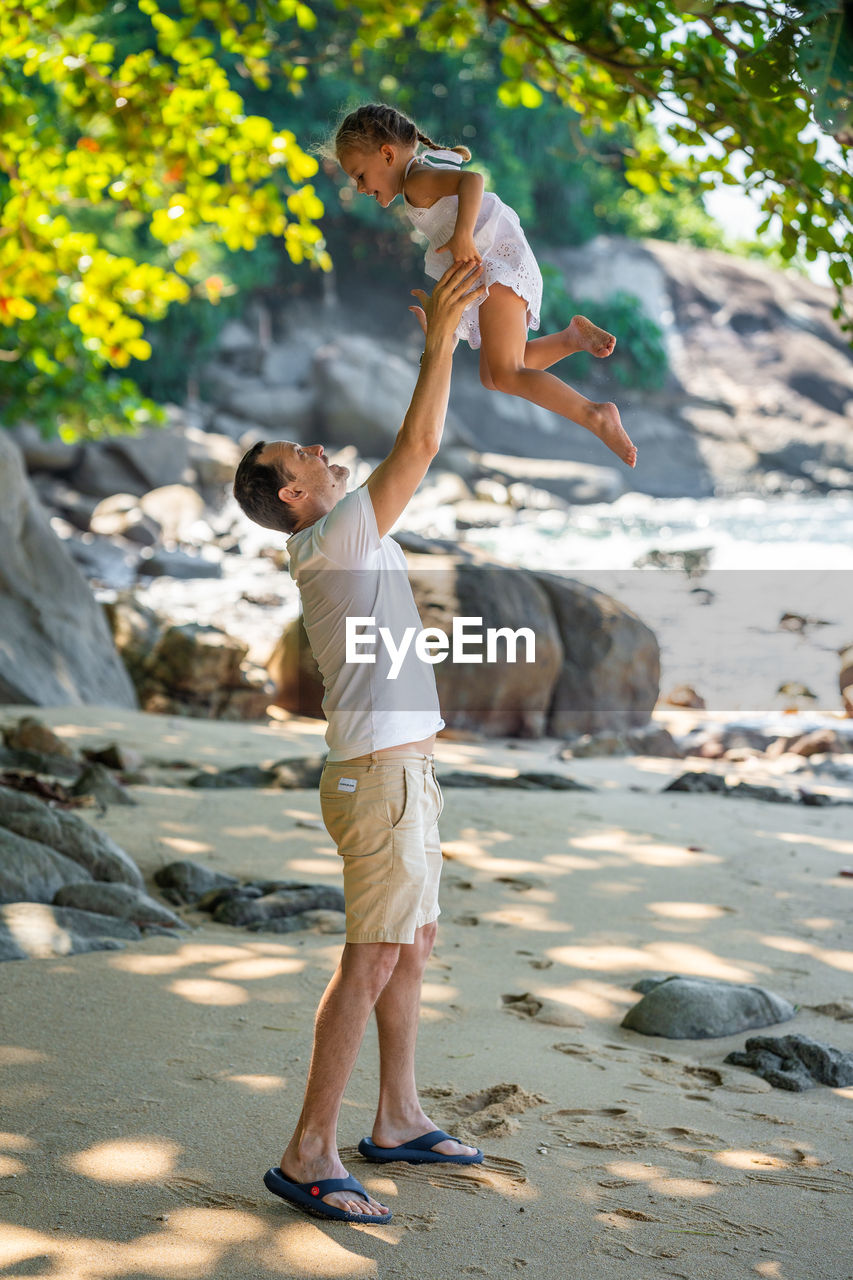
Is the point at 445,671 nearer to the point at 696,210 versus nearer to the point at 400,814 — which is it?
the point at 400,814

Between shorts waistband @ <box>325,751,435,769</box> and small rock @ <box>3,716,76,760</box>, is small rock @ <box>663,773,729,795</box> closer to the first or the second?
small rock @ <box>3,716,76,760</box>

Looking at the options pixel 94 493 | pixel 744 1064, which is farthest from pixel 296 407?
pixel 744 1064

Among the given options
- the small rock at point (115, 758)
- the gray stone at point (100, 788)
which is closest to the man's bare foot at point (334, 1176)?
the gray stone at point (100, 788)

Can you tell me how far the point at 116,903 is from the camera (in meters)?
3.93

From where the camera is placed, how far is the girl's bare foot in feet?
8.30

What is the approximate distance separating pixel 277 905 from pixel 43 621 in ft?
15.2

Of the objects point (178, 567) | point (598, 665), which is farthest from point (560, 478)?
point (598, 665)

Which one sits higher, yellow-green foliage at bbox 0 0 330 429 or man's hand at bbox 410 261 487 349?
yellow-green foliage at bbox 0 0 330 429

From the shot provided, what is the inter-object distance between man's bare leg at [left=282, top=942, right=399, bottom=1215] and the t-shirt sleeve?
765mm

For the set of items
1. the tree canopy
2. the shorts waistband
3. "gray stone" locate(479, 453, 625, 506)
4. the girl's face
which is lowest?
the shorts waistband

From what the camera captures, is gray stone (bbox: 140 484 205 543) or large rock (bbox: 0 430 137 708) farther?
gray stone (bbox: 140 484 205 543)

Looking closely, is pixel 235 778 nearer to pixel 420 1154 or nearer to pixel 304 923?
pixel 304 923

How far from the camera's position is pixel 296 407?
28281 millimetres

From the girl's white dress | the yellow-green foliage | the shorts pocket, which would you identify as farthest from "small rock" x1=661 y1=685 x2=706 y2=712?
the shorts pocket
